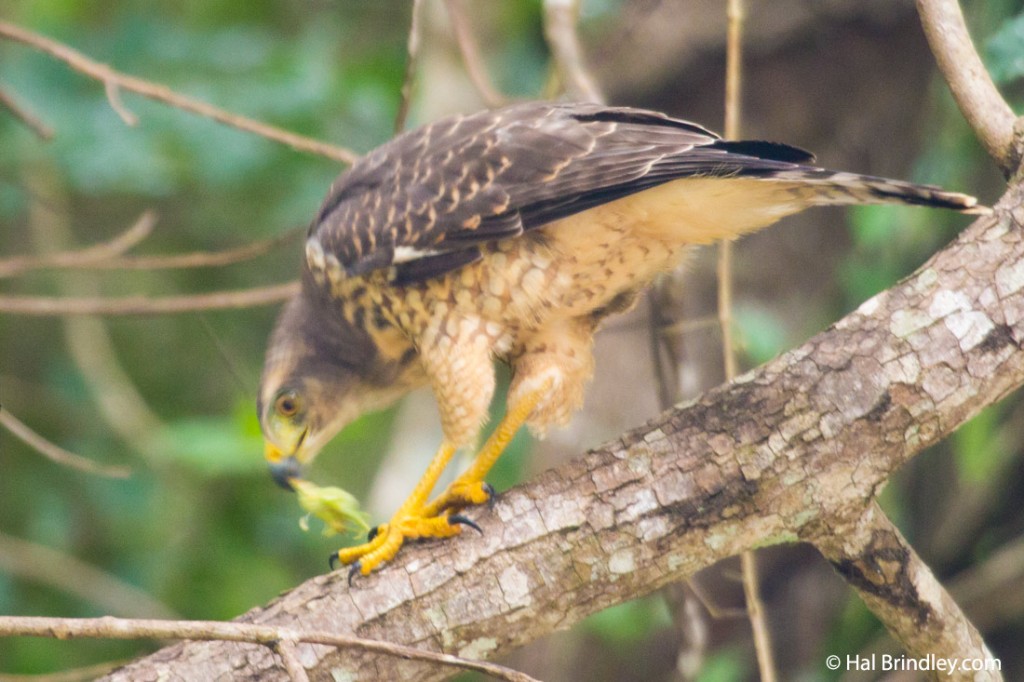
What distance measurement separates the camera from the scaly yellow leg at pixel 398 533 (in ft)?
9.66

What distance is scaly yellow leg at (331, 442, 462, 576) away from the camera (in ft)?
9.66

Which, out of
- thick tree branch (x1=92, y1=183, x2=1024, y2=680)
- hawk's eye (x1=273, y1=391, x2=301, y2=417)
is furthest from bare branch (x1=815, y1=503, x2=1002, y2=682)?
hawk's eye (x1=273, y1=391, x2=301, y2=417)

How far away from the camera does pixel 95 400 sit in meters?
5.61

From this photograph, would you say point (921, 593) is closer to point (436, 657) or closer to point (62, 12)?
point (436, 657)

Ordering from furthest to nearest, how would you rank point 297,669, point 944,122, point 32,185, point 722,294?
point 32,185
point 944,122
point 722,294
point 297,669

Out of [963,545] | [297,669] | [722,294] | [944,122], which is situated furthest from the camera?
[963,545]

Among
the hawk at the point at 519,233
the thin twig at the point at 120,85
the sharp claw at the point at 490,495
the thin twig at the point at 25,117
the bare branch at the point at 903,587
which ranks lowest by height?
the bare branch at the point at 903,587

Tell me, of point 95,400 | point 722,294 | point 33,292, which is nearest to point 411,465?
point 95,400

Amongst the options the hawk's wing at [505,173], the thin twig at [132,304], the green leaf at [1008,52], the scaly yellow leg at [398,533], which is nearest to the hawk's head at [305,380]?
the thin twig at [132,304]

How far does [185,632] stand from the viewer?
2174 mm

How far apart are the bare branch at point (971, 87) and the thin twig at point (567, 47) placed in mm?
1508

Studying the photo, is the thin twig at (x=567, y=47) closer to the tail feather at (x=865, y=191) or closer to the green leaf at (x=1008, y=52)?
the tail feather at (x=865, y=191)

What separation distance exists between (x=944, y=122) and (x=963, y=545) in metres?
1.97

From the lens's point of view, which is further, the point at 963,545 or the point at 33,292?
the point at 33,292
